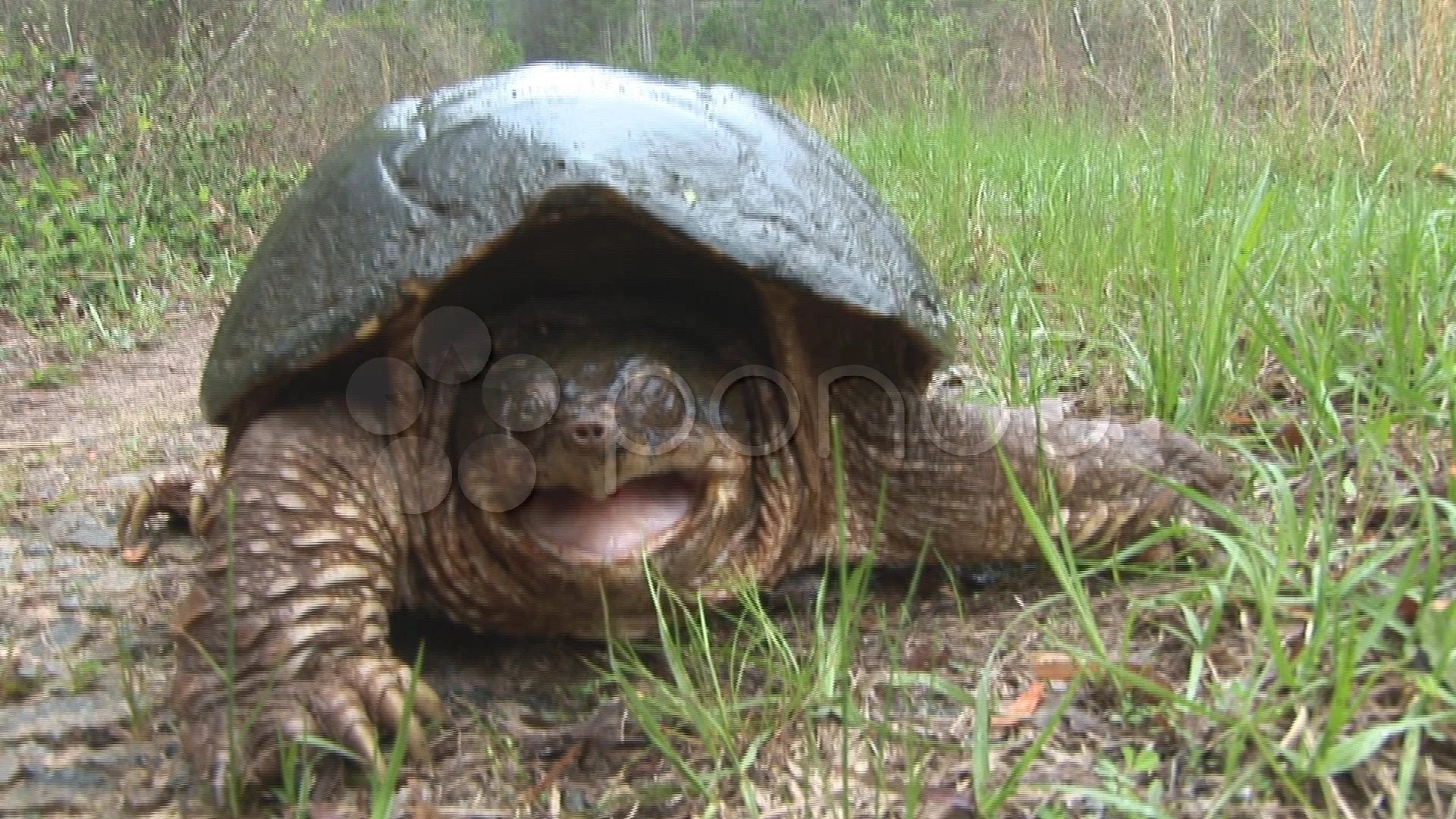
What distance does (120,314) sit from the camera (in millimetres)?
4699

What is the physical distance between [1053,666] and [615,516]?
2.12 ft

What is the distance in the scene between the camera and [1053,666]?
1491 mm

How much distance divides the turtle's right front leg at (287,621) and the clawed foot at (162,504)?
26.0 inches

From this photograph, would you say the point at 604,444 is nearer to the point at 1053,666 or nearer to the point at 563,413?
the point at 563,413

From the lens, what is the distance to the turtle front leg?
72.4 inches

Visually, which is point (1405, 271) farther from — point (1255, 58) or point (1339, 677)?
point (1255, 58)

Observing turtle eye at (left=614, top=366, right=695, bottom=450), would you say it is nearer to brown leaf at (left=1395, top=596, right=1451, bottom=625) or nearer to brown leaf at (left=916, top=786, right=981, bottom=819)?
brown leaf at (left=916, top=786, right=981, bottom=819)

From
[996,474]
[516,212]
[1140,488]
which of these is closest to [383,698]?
[516,212]

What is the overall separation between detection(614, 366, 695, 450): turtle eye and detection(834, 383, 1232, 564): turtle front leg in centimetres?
34

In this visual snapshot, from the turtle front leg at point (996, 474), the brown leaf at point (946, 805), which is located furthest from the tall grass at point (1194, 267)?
the brown leaf at point (946, 805)

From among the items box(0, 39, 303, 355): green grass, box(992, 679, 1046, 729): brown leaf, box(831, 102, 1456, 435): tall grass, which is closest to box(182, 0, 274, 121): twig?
box(0, 39, 303, 355): green grass

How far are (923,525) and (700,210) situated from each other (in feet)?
2.18

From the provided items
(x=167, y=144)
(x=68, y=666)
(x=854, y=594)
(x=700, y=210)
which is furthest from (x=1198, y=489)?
(x=167, y=144)

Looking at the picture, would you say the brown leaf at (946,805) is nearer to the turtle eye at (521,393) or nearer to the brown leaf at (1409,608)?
the brown leaf at (1409,608)
